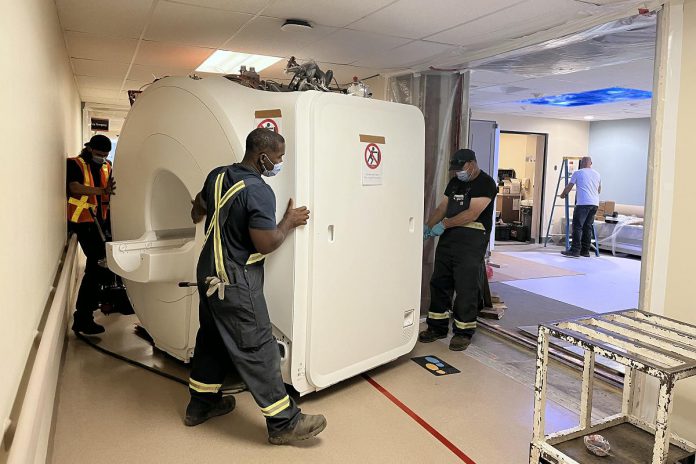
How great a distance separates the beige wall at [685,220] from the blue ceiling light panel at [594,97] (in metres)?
4.19

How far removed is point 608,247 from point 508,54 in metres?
6.02

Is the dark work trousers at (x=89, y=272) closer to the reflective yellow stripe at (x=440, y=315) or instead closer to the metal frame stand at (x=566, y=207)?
the reflective yellow stripe at (x=440, y=315)

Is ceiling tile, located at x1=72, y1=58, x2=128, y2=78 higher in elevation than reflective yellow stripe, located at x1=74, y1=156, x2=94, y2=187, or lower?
higher

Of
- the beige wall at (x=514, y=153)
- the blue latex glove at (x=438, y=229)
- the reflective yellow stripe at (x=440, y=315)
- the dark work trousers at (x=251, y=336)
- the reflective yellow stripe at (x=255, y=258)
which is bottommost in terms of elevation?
the reflective yellow stripe at (x=440, y=315)

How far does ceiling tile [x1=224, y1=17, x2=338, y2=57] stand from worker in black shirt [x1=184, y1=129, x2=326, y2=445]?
138 centimetres

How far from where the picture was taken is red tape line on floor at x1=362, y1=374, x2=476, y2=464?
2439 millimetres

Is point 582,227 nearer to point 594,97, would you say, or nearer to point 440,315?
point 594,97

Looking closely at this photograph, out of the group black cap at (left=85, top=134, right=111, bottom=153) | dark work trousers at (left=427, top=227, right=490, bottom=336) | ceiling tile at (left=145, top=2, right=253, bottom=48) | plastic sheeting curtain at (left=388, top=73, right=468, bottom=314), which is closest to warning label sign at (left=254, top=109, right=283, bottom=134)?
ceiling tile at (left=145, top=2, right=253, bottom=48)

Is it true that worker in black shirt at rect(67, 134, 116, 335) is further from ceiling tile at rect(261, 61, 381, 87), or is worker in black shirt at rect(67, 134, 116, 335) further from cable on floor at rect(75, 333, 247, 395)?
ceiling tile at rect(261, 61, 381, 87)

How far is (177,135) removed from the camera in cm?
301

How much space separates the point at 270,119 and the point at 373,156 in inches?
24.9

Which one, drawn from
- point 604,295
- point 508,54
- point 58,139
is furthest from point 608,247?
point 58,139

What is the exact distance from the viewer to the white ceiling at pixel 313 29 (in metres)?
2.97

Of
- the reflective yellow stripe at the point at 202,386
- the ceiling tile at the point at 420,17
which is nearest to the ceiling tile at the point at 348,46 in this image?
the ceiling tile at the point at 420,17
